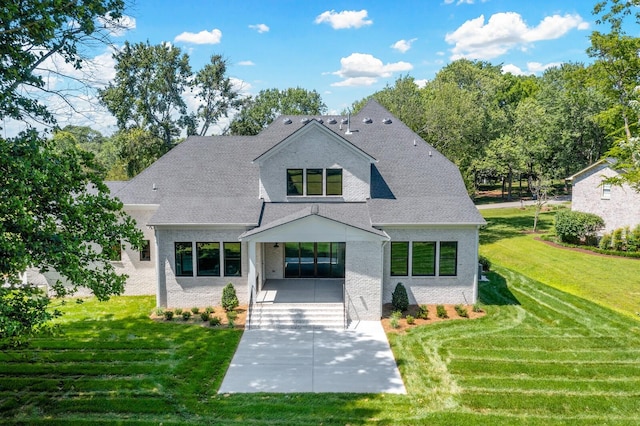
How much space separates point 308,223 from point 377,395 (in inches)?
312

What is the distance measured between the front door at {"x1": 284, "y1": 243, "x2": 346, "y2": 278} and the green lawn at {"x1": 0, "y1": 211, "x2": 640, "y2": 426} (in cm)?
626

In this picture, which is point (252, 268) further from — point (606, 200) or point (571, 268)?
point (606, 200)

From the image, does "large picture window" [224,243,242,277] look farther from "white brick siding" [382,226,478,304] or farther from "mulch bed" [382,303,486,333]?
"mulch bed" [382,303,486,333]

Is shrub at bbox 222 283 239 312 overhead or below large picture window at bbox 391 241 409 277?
below

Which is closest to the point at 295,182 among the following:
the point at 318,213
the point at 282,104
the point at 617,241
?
the point at 318,213

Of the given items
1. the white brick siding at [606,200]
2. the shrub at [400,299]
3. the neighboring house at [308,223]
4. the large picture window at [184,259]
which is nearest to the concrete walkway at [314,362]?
the shrub at [400,299]

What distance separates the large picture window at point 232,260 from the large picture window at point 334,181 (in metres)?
5.27

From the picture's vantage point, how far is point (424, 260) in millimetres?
20297

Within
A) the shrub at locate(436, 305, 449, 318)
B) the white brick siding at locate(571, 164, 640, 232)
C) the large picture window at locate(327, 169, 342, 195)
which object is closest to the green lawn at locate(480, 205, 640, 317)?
the white brick siding at locate(571, 164, 640, 232)

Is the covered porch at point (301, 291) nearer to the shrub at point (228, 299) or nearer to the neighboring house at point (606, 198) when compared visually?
the shrub at point (228, 299)

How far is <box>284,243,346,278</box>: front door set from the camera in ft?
75.2

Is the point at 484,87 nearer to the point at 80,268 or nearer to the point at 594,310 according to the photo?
the point at 594,310

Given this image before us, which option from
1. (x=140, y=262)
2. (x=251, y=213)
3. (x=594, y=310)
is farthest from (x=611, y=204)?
(x=140, y=262)

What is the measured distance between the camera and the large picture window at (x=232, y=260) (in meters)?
20.2
